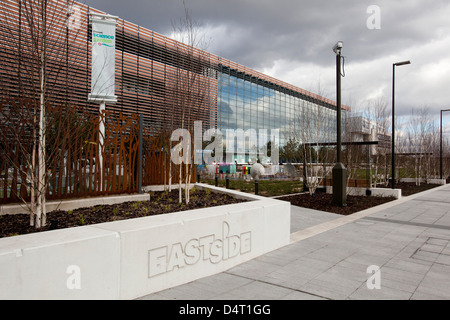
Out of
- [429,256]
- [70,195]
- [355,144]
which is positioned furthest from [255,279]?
[355,144]

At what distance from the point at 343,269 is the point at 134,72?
2485cm

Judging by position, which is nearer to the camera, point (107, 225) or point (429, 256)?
point (107, 225)

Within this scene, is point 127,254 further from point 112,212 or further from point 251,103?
point 251,103

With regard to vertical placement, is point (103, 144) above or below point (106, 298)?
above

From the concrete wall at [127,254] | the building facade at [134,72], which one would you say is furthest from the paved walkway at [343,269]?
the building facade at [134,72]

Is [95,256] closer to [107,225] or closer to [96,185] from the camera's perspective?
[107,225]

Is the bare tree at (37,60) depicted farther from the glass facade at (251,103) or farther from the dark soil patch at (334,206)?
the glass facade at (251,103)

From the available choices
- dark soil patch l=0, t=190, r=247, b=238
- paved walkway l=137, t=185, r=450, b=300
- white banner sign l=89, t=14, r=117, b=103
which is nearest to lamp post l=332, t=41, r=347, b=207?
paved walkway l=137, t=185, r=450, b=300

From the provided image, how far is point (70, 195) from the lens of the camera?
20.3ft

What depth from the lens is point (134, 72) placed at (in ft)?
85.5

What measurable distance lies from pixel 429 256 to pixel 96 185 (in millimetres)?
6686

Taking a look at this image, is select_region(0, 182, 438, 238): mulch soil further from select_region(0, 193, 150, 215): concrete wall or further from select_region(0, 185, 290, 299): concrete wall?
select_region(0, 185, 290, 299): concrete wall

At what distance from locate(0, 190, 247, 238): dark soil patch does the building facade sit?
6.28 ft

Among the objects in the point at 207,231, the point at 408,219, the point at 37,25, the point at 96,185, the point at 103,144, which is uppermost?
the point at 37,25
